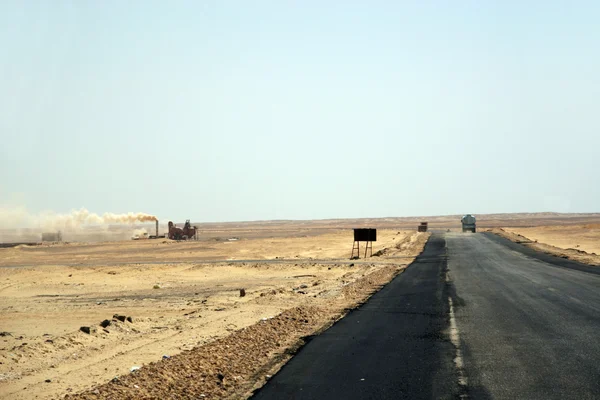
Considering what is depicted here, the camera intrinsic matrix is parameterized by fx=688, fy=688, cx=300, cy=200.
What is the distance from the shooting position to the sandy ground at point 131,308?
1388cm

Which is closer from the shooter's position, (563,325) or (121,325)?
(563,325)

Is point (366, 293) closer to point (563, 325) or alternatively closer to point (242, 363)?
point (563, 325)

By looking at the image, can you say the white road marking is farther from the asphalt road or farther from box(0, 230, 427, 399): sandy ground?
box(0, 230, 427, 399): sandy ground

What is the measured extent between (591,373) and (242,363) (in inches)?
249

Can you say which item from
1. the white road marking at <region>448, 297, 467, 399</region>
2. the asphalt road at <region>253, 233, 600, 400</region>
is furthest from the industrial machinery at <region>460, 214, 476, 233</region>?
the white road marking at <region>448, 297, 467, 399</region>

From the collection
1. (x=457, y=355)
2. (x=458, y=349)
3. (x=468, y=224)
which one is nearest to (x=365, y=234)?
(x=458, y=349)

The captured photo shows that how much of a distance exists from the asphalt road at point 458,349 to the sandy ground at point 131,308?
1.40 metres

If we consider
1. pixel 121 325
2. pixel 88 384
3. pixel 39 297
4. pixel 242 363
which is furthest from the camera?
pixel 39 297

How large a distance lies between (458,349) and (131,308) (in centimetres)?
1499

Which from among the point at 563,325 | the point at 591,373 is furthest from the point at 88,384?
the point at 563,325

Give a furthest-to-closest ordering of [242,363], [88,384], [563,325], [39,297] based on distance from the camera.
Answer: [39,297], [563,325], [242,363], [88,384]

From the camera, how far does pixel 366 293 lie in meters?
28.0

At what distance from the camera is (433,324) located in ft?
58.5

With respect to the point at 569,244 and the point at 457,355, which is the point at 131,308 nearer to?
the point at 457,355
